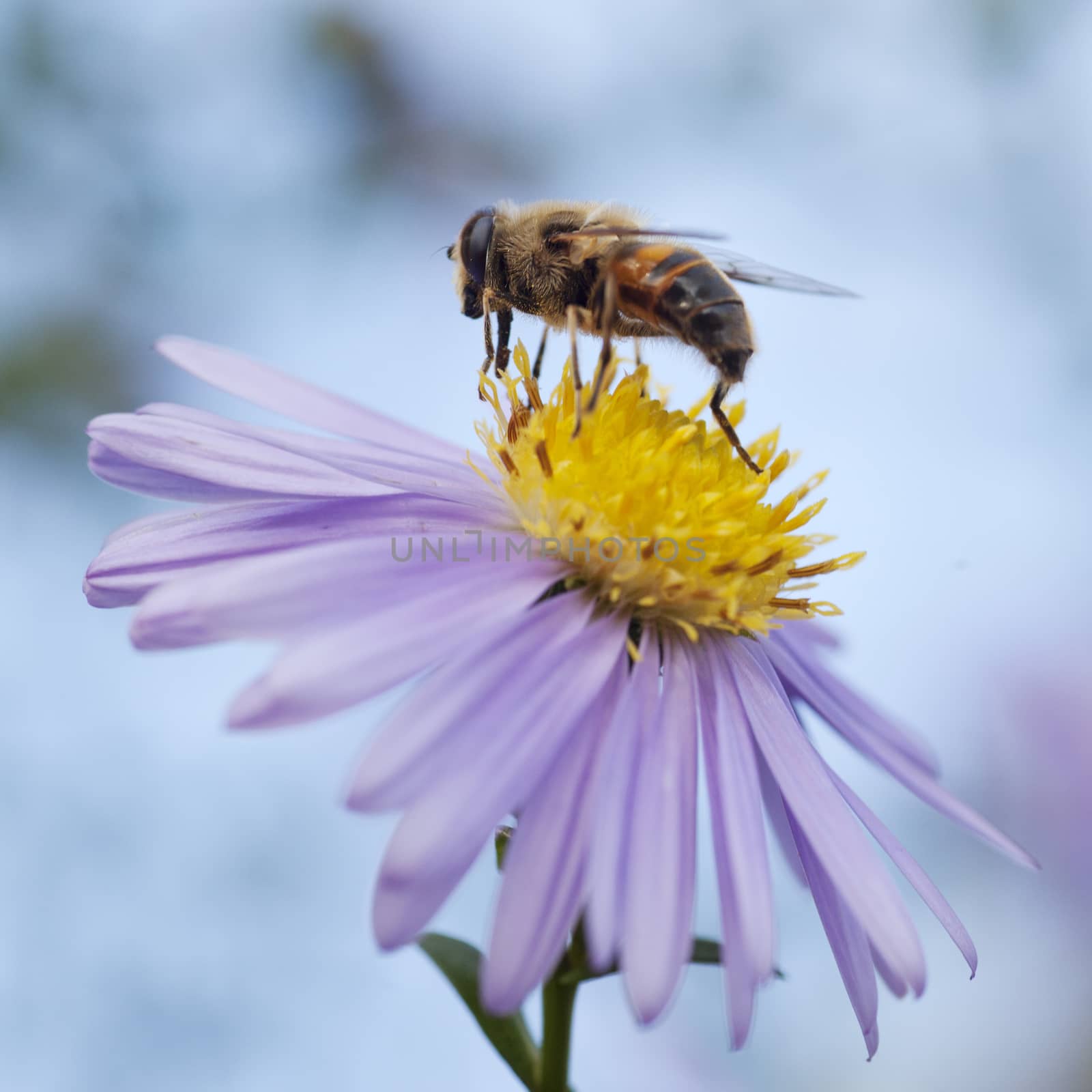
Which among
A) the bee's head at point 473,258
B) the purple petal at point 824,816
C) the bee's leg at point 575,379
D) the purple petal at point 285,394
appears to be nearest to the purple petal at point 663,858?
the purple petal at point 824,816

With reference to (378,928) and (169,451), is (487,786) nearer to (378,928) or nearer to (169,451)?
(378,928)

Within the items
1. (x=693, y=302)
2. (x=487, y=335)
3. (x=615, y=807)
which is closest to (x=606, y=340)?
(x=693, y=302)

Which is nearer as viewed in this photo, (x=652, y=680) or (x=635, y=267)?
(x=652, y=680)

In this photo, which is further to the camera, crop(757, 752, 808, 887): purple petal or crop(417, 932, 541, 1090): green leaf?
crop(757, 752, 808, 887): purple petal

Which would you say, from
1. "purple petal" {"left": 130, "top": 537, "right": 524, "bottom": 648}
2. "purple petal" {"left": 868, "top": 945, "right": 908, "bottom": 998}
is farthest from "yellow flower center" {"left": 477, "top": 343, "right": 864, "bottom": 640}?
"purple petal" {"left": 868, "top": 945, "right": 908, "bottom": 998}

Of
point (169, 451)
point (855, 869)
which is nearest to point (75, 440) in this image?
point (169, 451)

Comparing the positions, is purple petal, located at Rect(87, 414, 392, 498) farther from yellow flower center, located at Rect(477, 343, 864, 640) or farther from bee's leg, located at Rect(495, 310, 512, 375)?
bee's leg, located at Rect(495, 310, 512, 375)
